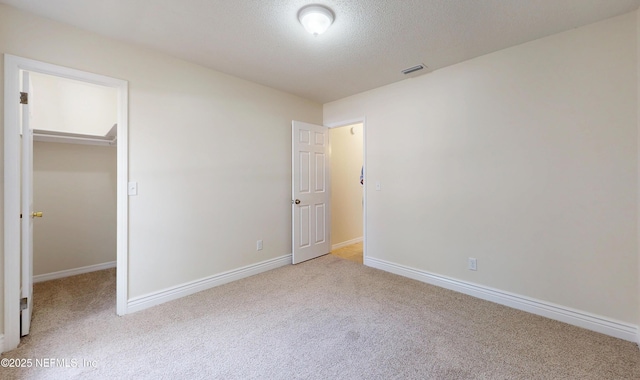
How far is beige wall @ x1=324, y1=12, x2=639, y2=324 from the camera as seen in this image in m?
1.98

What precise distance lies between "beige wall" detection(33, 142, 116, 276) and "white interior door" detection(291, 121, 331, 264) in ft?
8.41

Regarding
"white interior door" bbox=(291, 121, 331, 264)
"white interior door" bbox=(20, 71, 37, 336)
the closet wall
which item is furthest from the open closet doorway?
"white interior door" bbox=(20, 71, 37, 336)

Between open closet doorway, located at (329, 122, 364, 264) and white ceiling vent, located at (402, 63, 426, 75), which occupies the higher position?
white ceiling vent, located at (402, 63, 426, 75)

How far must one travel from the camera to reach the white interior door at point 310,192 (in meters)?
3.71

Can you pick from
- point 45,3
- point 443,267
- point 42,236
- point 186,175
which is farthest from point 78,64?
point 443,267

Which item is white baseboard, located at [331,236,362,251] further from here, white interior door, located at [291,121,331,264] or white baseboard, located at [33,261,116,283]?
white baseboard, located at [33,261,116,283]

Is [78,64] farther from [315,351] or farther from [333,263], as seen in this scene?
[333,263]

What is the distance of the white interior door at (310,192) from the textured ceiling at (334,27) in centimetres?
117

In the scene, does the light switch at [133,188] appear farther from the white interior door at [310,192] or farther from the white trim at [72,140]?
the white interior door at [310,192]

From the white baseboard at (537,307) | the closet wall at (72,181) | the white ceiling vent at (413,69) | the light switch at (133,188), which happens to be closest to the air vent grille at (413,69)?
the white ceiling vent at (413,69)

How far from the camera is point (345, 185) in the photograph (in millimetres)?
4777

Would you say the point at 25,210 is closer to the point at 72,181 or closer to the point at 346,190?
the point at 72,181

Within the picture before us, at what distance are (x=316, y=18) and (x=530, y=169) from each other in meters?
2.28

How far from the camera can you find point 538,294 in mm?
2314
